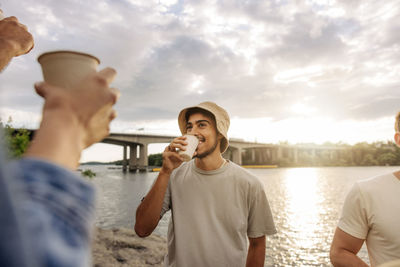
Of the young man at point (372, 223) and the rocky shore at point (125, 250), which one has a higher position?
the young man at point (372, 223)

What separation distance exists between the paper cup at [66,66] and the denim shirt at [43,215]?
1.61 ft

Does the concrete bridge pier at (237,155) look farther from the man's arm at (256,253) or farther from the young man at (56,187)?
the young man at (56,187)

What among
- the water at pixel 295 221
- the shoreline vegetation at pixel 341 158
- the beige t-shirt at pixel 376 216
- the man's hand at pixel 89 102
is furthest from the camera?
the shoreline vegetation at pixel 341 158

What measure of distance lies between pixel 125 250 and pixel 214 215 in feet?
20.4

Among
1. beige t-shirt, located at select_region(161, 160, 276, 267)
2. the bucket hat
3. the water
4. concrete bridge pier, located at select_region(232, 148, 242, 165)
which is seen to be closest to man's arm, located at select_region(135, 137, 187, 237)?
beige t-shirt, located at select_region(161, 160, 276, 267)

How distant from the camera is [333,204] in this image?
1897 cm

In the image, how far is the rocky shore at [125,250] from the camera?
6.96 meters

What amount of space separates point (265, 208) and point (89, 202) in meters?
2.58

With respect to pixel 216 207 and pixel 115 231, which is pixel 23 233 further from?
pixel 115 231

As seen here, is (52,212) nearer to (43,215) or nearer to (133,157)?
(43,215)

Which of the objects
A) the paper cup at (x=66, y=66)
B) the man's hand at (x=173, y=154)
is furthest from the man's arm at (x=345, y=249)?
the paper cup at (x=66, y=66)

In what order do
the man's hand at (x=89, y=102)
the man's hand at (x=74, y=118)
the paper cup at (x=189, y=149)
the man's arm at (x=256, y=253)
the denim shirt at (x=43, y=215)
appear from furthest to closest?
the man's arm at (x=256, y=253) < the paper cup at (x=189, y=149) < the man's hand at (x=89, y=102) < the man's hand at (x=74, y=118) < the denim shirt at (x=43, y=215)

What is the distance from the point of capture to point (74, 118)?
73 centimetres

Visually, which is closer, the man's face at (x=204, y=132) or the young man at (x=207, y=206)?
the young man at (x=207, y=206)
